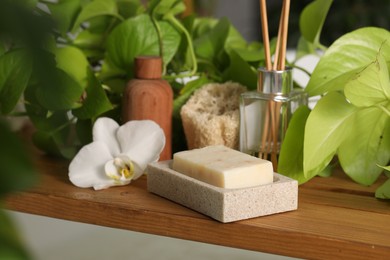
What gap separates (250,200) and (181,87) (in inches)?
15.2

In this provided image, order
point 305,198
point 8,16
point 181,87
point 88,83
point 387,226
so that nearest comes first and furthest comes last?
point 8,16
point 387,226
point 305,198
point 88,83
point 181,87

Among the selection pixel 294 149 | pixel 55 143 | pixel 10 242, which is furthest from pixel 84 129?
pixel 10 242

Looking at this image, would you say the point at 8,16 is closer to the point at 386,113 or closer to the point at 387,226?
the point at 387,226

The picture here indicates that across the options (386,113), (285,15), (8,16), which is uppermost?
(8,16)

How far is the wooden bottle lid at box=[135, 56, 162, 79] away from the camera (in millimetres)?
880

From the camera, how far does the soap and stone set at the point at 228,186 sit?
2.23 feet

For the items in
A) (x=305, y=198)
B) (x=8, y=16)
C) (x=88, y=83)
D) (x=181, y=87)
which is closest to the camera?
(x=8, y=16)

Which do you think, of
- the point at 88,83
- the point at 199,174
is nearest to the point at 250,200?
the point at 199,174

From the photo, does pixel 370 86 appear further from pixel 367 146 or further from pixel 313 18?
pixel 313 18

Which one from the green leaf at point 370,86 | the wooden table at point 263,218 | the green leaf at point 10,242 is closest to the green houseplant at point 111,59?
the wooden table at point 263,218

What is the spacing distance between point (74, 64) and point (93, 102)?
7 cm

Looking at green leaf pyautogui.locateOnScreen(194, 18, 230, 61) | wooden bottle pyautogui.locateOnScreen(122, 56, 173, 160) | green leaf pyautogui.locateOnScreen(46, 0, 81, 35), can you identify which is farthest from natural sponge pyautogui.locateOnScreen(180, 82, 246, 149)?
green leaf pyautogui.locateOnScreen(46, 0, 81, 35)

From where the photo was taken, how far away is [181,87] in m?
1.04

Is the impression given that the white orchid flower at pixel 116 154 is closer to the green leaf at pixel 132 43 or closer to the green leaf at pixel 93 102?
the green leaf at pixel 93 102
